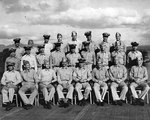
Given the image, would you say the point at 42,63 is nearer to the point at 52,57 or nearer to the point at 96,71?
the point at 52,57

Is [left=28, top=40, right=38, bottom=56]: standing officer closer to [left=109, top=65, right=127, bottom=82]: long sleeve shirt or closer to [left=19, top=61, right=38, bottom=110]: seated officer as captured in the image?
[left=19, top=61, right=38, bottom=110]: seated officer

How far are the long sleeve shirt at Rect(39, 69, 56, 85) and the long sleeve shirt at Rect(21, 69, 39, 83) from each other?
0.57 ft

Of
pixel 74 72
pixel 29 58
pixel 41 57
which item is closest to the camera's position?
A: pixel 74 72

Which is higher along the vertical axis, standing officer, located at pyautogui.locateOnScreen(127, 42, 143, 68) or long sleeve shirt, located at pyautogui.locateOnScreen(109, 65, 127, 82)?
standing officer, located at pyautogui.locateOnScreen(127, 42, 143, 68)

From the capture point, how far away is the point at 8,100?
301 inches

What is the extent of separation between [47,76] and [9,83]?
1.15 metres

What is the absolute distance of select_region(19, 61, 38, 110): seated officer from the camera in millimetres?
7570

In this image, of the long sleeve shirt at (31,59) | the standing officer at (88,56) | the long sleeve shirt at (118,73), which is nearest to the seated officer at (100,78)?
the long sleeve shirt at (118,73)

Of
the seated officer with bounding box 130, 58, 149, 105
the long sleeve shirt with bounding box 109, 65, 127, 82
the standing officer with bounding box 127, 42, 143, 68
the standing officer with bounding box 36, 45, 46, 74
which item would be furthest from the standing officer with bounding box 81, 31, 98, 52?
the seated officer with bounding box 130, 58, 149, 105

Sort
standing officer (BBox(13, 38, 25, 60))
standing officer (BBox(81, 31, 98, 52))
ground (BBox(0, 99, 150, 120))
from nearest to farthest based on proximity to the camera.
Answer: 1. ground (BBox(0, 99, 150, 120))
2. standing officer (BBox(81, 31, 98, 52))
3. standing officer (BBox(13, 38, 25, 60))

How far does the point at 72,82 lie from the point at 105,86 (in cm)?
108

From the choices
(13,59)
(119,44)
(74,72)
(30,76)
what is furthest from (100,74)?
(13,59)

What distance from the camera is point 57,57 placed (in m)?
8.66

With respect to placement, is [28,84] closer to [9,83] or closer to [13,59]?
[9,83]
